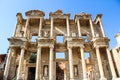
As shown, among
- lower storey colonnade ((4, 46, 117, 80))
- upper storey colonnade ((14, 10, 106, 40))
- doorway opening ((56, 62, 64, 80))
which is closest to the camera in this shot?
lower storey colonnade ((4, 46, 117, 80))

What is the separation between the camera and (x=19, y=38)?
61.8 ft

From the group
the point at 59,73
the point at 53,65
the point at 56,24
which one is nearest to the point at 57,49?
the point at 53,65

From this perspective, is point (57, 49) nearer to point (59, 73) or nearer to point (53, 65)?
point (53, 65)

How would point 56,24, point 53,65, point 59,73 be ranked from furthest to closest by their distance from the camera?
point 59,73
point 56,24
point 53,65

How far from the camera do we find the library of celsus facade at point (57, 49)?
57.7 ft

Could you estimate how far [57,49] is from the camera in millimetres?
19750

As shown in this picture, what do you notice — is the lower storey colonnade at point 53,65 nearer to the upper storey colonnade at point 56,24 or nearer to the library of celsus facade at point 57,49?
the library of celsus facade at point 57,49

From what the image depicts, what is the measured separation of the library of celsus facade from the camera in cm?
1759

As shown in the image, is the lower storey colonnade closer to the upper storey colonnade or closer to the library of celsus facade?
the library of celsus facade

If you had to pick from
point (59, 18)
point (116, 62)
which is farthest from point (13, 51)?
point (116, 62)

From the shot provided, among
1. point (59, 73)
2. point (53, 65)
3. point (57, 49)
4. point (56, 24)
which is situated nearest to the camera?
point (53, 65)

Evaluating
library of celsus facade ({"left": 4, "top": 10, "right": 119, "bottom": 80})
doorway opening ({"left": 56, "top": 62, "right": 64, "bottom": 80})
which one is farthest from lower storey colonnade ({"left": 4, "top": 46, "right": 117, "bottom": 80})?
doorway opening ({"left": 56, "top": 62, "right": 64, "bottom": 80})

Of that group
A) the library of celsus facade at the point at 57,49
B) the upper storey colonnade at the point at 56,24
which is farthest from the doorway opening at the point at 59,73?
the upper storey colonnade at the point at 56,24

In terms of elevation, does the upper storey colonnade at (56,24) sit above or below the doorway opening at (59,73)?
above
